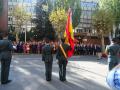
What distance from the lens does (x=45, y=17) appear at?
191 feet

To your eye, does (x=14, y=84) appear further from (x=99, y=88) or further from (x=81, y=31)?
(x=81, y=31)

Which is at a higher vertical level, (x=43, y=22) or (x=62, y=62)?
(x=43, y=22)

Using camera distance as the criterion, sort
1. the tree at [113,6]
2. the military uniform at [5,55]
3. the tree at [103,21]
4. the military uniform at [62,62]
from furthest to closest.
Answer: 1. the tree at [113,6]
2. the tree at [103,21]
3. the military uniform at [62,62]
4. the military uniform at [5,55]

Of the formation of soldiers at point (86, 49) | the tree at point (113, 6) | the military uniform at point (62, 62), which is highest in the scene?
the tree at point (113, 6)

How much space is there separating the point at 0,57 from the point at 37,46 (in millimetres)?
25956

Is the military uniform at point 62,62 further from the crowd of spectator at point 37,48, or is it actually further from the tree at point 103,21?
the tree at point 103,21

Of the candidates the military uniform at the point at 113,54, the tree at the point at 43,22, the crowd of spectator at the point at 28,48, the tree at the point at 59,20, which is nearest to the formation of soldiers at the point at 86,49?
the crowd of spectator at the point at 28,48

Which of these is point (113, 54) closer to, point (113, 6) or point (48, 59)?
point (48, 59)

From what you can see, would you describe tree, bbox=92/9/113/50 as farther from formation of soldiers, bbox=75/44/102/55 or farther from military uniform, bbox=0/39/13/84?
military uniform, bbox=0/39/13/84

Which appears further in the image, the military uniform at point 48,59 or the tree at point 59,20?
the tree at point 59,20

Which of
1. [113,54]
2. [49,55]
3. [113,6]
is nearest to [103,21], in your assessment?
[113,6]

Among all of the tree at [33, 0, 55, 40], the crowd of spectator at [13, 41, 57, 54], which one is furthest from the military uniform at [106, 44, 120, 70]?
the tree at [33, 0, 55, 40]

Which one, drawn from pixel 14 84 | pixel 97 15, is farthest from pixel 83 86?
pixel 97 15

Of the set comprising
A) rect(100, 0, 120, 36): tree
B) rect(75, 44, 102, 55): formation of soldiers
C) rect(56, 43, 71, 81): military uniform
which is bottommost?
rect(75, 44, 102, 55): formation of soldiers
